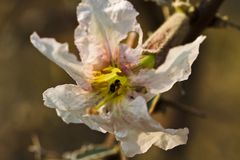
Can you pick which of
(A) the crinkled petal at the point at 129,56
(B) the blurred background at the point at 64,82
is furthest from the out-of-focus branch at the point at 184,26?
(B) the blurred background at the point at 64,82

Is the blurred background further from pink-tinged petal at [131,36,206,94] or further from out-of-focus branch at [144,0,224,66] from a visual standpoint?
pink-tinged petal at [131,36,206,94]

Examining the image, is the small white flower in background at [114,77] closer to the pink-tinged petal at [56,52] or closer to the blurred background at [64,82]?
the pink-tinged petal at [56,52]

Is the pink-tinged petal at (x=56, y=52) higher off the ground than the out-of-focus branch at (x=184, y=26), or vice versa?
the pink-tinged petal at (x=56, y=52)

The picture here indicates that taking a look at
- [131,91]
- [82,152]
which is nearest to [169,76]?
[131,91]

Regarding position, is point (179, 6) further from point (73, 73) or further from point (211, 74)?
point (211, 74)

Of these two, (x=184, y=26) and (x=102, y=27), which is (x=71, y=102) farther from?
(x=184, y=26)

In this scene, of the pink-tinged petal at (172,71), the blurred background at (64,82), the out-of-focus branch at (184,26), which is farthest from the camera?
the blurred background at (64,82)

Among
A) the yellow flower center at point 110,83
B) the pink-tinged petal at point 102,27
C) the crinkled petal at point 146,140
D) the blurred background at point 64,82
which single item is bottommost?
the blurred background at point 64,82

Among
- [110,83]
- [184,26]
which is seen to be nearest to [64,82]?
[184,26]
